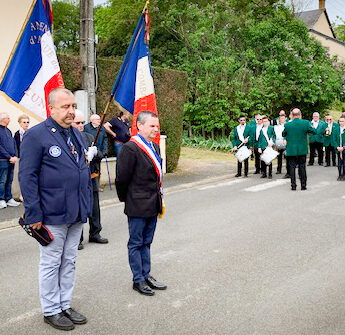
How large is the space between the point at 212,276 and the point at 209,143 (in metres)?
16.2

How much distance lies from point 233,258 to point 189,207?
142 inches

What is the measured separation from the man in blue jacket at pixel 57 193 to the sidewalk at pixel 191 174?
4.48m

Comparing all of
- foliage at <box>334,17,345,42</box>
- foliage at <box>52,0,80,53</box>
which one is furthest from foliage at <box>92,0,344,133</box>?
foliage at <box>334,17,345,42</box>

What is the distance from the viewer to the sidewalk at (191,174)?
939 centimetres

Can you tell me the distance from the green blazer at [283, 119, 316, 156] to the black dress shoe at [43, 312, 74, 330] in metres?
9.10

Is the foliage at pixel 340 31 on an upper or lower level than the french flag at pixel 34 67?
upper

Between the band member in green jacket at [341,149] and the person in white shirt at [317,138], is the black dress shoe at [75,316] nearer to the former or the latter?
the band member in green jacket at [341,149]

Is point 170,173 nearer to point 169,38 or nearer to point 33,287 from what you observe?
point 33,287

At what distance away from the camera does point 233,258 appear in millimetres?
6410

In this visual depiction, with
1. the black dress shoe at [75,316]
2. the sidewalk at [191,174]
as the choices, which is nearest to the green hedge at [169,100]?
the sidewalk at [191,174]

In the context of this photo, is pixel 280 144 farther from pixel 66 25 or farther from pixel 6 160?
pixel 66 25

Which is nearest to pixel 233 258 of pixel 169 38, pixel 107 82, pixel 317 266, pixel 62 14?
pixel 317 266

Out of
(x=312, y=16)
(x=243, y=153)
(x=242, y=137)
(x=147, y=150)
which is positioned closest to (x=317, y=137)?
(x=242, y=137)

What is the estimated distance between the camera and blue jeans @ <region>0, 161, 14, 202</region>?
9.73 meters
